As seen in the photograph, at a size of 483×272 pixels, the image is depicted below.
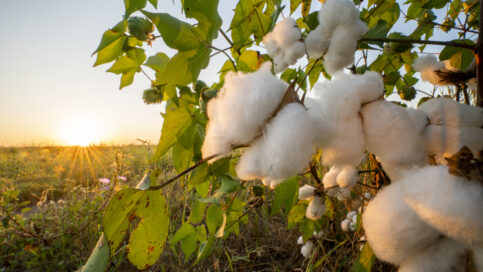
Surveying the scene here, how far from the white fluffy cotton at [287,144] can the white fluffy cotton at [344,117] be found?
32mm

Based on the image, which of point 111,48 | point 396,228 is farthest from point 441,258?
point 111,48

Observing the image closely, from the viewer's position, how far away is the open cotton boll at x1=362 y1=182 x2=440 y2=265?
34 centimetres

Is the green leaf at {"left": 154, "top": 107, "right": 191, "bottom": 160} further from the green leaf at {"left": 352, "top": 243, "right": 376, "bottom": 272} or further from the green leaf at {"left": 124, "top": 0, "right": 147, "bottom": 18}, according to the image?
the green leaf at {"left": 352, "top": 243, "right": 376, "bottom": 272}

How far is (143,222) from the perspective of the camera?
1.83 feet

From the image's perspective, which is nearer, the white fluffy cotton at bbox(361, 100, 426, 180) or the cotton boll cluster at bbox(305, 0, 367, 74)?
the white fluffy cotton at bbox(361, 100, 426, 180)

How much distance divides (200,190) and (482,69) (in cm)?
81

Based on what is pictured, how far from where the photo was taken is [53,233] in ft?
7.20

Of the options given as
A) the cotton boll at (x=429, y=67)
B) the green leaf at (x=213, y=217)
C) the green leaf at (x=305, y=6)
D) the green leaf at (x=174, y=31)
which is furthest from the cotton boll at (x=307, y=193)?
the green leaf at (x=174, y=31)

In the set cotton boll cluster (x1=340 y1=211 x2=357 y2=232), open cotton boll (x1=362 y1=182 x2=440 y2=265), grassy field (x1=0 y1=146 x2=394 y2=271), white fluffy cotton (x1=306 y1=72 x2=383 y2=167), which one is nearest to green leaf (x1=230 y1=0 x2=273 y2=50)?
white fluffy cotton (x1=306 y1=72 x2=383 y2=167)

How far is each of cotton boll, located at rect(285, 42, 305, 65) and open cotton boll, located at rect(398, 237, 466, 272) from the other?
385mm

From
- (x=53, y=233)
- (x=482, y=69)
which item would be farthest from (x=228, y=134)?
(x=53, y=233)

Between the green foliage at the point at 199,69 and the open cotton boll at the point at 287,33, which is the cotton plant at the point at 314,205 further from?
the open cotton boll at the point at 287,33

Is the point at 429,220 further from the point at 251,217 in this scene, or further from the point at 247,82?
the point at 251,217

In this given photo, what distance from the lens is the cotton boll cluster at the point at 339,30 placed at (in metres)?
0.47
